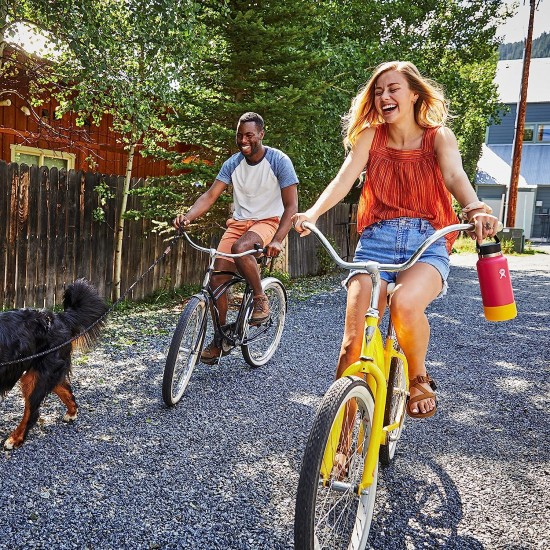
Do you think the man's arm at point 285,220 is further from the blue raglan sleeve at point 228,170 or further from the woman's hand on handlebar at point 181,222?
the woman's hand on handlebar at point 181,222

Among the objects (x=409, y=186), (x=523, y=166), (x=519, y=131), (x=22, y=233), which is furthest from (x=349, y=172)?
(x=523, y=166)

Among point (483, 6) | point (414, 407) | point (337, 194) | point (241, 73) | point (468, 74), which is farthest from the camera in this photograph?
point (468, 74)

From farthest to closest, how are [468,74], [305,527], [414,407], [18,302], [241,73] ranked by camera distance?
[468,74] < [241,73] < [18,302] < [414,407] < [305,527]

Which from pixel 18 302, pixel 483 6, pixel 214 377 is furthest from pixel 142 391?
pixel 483 6

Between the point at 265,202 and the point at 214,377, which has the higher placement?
the point at 265,202

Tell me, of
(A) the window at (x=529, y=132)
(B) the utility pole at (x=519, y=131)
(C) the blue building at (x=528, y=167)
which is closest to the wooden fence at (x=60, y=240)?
(B) the utility pole at (x=519, y=131)

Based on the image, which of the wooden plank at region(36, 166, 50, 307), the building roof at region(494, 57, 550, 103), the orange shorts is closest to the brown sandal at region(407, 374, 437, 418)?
the orange shorts

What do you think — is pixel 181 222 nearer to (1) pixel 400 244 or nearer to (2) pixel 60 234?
(1) pixel 400 244

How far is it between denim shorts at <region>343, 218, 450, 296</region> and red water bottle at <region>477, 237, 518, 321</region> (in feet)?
1.12

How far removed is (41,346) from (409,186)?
8.32ft

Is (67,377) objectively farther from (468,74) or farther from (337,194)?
(468,74)

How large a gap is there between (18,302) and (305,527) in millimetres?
6784

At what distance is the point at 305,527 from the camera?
2.07 meters

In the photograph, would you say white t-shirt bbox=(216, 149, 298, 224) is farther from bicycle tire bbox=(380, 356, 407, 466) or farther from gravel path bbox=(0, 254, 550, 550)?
bicycle tire bbox=(380, 356, 407, 466)
